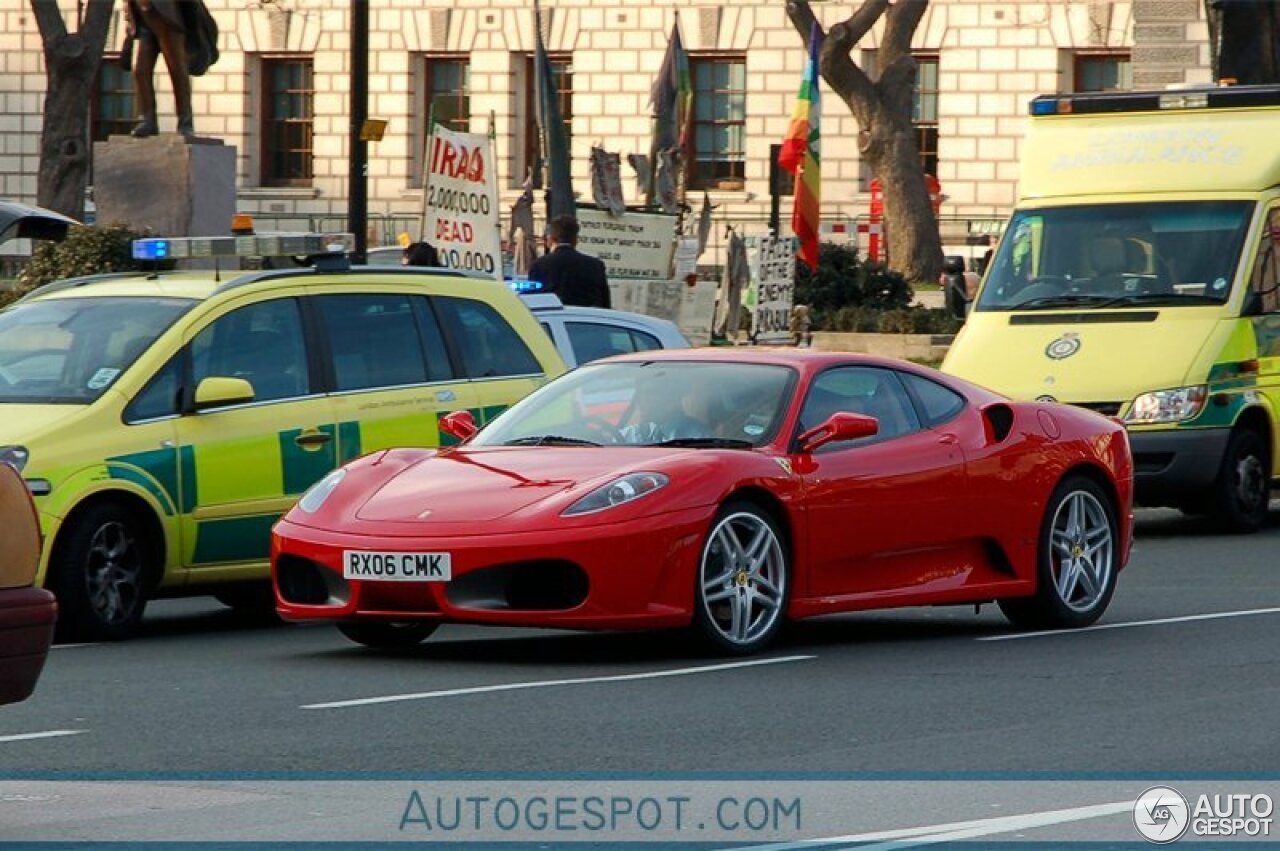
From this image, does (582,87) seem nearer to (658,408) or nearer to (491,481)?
(658,408)

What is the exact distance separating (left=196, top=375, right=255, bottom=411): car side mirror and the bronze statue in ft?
44.6

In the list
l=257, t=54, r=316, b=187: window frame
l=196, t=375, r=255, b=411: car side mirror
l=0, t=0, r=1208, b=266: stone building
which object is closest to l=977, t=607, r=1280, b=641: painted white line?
l=196, t=375, r=255, b=411: car side mirror

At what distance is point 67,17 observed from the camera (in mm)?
56250

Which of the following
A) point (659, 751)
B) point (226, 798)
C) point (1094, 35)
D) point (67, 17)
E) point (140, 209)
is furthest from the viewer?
point (67, 17)

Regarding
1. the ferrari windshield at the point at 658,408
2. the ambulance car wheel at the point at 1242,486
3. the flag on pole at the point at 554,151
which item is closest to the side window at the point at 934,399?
the ferrari windshield at the point at 658,408

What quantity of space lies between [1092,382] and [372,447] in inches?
228

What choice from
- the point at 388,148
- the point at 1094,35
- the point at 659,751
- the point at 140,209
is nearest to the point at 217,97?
the point at 388,148

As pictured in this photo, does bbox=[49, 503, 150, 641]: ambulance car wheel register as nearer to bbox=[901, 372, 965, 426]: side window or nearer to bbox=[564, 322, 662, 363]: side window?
bbox=[901, 372, 965, 426]: side window

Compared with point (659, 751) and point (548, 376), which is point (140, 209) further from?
point (659, 751)

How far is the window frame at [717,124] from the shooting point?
186 feet

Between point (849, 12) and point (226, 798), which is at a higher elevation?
point (849, 12)

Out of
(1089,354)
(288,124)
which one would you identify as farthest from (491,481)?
(288,124)

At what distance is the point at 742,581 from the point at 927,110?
44608 millimetres

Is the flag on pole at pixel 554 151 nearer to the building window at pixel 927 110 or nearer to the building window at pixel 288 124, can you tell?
the building window at pixel 927 110
